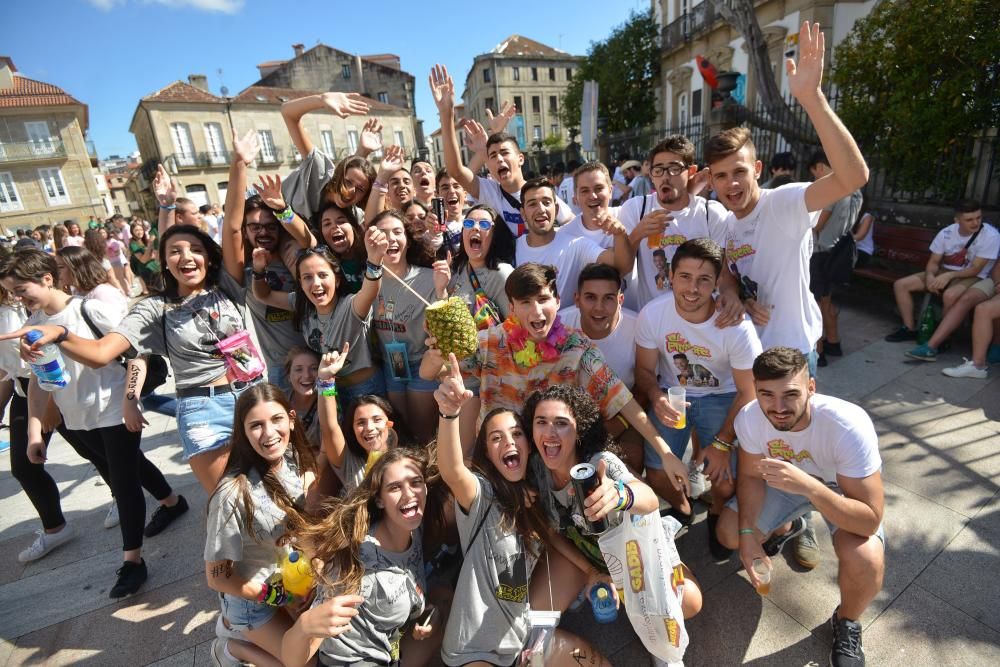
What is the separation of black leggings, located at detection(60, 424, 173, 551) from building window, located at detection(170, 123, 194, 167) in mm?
30412

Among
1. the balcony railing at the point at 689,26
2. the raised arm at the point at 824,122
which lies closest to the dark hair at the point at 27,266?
the raised arm at the point at 824,122

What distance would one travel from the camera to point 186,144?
2767 cm

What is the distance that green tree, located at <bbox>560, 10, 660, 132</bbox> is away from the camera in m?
21.7

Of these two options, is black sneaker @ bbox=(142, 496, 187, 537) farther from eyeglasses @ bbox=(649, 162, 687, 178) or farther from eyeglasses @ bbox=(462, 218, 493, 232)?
eyeglasses @ bbox=(649, 162, 687, 178)

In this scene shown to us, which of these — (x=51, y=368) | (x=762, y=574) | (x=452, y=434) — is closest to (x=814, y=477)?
(x=762, y=574)

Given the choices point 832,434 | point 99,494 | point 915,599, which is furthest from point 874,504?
point 99,494

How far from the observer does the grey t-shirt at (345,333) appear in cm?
302

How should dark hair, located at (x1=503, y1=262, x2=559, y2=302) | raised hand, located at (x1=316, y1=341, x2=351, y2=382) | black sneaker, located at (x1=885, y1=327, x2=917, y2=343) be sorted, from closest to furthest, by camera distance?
dark hair, located at (x1=503, y1=262, x2=559, y2=302) < raised hand, located at (x1=316, y1=341, x2=351, y2=382) < black sneaker, located at (x1=885, y1=327, x2=917, y2=343)

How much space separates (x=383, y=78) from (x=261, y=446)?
3982 cm

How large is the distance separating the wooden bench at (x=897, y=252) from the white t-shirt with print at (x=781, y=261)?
3.91m

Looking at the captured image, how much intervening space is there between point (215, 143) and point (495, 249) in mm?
32248

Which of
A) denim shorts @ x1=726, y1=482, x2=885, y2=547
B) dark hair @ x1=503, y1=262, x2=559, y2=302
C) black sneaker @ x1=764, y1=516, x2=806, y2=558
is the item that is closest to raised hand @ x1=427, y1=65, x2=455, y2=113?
dark hair @ x1=503, y1=262, x2=559, y2=302

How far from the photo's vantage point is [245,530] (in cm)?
228

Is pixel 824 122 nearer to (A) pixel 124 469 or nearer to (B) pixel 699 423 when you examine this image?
(B) pixel 699 423
